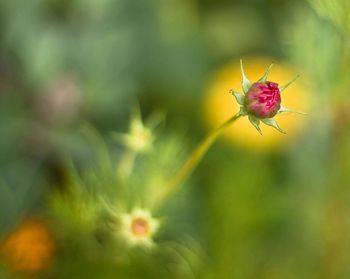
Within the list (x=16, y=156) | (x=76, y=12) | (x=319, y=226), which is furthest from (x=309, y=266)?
(x=76, y=12)

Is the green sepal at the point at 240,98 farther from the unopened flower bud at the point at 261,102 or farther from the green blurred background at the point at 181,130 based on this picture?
the green blurred background at the point at 181,130

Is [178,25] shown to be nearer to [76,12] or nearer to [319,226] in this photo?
[76,12]

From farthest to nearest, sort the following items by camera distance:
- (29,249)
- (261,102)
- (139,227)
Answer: (29,249) → (139,227) → (261,102)

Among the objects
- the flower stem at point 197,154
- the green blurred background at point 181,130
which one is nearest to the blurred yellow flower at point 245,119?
the green blurred background at point 181,130

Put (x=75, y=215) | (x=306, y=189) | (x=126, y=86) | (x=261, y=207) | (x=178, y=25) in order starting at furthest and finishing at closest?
1. (x=178, y=25)
2. (x=126, y=86)
3. (x=306, y=189)
4. (x=261, y=207)
5. (x=75, y=215)

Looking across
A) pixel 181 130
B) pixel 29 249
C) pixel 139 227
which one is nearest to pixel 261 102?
pixel 139 227

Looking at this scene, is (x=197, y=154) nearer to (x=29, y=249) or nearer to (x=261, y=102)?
(x=261, y=102)

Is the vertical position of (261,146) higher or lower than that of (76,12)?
lower
